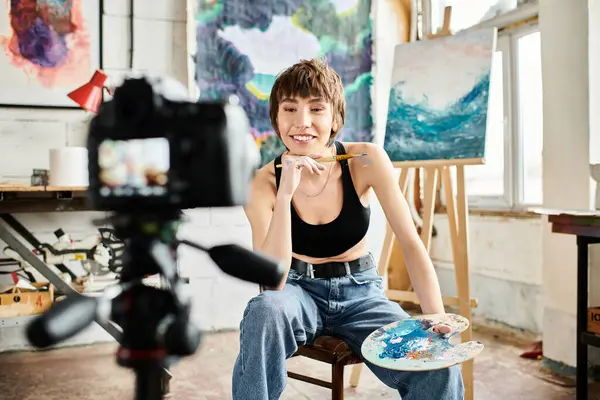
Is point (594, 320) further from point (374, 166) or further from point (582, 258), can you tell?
point (374, 166)

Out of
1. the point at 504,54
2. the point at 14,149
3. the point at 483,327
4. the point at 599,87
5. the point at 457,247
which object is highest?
the point at 504,54

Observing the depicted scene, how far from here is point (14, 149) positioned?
8.58 ft

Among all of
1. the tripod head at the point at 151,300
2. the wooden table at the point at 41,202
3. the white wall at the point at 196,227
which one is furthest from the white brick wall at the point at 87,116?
the tripod head at the point at 151,300

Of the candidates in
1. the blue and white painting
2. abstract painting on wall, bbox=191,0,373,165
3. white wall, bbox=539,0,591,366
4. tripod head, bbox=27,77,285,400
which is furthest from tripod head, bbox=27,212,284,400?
abstract painting on wall, bbox=191,0,373,165

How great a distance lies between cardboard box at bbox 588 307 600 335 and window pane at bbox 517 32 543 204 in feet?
3.36

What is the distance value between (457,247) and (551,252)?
53cm

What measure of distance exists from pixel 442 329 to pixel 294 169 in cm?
48

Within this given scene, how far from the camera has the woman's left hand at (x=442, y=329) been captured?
1.11m

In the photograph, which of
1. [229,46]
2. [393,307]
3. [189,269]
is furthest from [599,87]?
[189,269]

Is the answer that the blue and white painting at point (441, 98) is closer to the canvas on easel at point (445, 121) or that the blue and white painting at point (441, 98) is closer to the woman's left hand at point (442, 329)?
the canvas on easel at point (445, 121)

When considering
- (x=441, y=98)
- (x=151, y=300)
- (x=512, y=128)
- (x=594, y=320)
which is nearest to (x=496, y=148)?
(x=512, y=128)

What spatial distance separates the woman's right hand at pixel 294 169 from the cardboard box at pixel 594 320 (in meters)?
1.22

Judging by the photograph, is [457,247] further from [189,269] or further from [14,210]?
[14,210]

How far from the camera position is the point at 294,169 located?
1.26m
